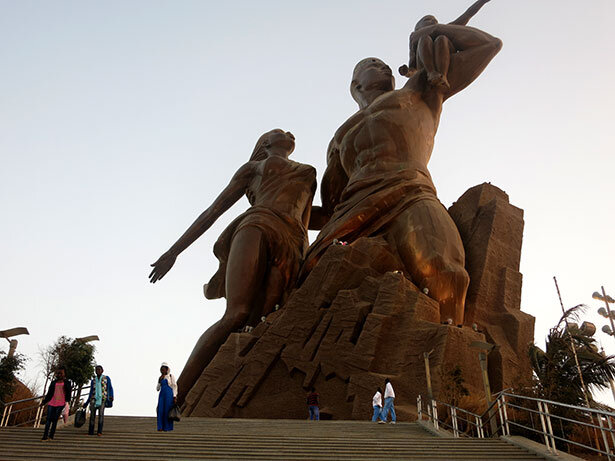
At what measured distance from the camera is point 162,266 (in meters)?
13.5

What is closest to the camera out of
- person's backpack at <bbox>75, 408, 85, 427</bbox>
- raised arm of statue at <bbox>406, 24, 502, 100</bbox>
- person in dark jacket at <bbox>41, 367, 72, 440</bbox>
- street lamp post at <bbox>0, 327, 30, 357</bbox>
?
person in dark jacket at <bbox>41, 367, 72, 440</bbox>

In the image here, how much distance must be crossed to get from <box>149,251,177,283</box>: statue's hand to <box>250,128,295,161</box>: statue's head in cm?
331

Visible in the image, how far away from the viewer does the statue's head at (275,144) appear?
14.7m

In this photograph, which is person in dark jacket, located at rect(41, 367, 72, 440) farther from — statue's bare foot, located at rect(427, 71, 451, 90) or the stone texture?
statue's bare foot, located at rect(427, 71, 451, 90)

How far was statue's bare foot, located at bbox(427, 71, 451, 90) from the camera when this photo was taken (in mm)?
12289

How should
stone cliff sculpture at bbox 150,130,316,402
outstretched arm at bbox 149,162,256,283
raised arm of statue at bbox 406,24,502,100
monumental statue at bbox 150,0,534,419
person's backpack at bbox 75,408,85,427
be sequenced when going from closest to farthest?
1. person's backpack at bbox 75,408,85,427
2. monumental statue at bbox 150,0,534,419
3. stone cliff sculpture at bbox 150,130,316,402
4. raised arm of statue at bbox 406,24,502,100
5. outstretched arm at bbox 149,162,256,283

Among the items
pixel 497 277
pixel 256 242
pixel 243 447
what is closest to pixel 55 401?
pixel 243 447

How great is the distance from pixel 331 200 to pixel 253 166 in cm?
202

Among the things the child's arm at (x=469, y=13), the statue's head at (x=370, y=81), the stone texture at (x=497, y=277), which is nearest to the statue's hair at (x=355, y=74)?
the statue's head at (x=370, y=81)

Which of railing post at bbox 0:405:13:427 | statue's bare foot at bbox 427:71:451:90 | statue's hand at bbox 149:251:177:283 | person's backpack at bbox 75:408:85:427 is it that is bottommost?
person's backpack at bbox 75:408:85:427

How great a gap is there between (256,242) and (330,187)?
2715 mm

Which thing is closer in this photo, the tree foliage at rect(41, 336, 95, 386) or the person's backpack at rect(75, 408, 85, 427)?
the person's backpack at rect(75, 408, 85, 427)

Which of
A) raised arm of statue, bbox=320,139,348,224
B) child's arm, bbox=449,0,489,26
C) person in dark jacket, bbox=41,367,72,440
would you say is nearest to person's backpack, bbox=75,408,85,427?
person in dark jacket, bbox=41,367,72,440

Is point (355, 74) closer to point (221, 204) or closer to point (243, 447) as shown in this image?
point (221, 204)
